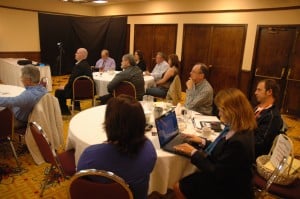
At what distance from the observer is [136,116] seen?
115cm

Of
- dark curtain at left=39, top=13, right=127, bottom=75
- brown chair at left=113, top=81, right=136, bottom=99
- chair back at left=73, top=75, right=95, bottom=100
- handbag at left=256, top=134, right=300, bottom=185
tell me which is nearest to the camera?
handbag at left=256, top=134, right=300, bottom=185

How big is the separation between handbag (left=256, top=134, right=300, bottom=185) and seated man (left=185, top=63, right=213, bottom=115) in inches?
36.6

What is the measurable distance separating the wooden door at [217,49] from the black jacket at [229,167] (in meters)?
4.84

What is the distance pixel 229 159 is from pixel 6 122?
2.05m

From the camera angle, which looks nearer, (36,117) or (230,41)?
(36,117)

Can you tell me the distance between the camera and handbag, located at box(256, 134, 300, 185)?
1745mm

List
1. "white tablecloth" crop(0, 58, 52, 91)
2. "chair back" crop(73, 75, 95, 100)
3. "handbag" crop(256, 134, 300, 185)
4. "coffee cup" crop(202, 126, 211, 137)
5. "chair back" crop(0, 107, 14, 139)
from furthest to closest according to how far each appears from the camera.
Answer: "white tablecloth" crop(0, 58, 52, 91) < "chair back" crop(73, 75, 95, 100) < "chair back" crop(0, 107, 14, 139) < "coffee cup" crop(202, 126, 211, 137) < "handbag" crop(256, 134, 300, 185)

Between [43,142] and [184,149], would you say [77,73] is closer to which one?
[43,142]

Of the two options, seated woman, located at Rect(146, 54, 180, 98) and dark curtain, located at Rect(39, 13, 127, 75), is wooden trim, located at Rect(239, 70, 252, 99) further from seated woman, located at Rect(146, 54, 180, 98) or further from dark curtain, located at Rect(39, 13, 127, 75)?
dark curtain, located at Rect(39, 13, 127, 75)

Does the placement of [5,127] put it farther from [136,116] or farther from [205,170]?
[205,170]

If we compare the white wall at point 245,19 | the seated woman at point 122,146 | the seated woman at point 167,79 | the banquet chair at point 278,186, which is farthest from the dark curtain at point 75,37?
the seated woman at point 122,146

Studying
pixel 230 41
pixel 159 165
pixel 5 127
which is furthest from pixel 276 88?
pixel 230 41

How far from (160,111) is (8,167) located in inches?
72.5

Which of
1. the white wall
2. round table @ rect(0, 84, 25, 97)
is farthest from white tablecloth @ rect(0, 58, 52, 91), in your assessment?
the white wall
